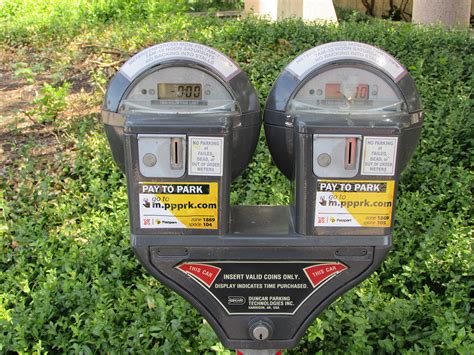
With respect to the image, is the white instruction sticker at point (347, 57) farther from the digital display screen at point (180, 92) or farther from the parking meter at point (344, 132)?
the digital display screen at point (180, 92)

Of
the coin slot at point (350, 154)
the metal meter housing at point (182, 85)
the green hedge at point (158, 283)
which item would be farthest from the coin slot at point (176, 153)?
the green hedge at point (158, 283)

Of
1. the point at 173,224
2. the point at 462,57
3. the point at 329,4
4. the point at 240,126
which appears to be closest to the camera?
the point at 173,224

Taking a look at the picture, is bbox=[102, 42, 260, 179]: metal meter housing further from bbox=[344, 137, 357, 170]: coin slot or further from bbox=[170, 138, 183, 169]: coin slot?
bbox=[344, 137, 357, 170]: coin slot

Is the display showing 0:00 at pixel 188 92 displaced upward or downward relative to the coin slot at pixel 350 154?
upward

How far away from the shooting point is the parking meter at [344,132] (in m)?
1.55

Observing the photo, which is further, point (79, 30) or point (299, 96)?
point (79, 30)

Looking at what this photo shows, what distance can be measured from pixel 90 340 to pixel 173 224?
119 centimetres

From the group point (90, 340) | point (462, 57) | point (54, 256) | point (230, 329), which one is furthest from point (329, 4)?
point (230, 329)

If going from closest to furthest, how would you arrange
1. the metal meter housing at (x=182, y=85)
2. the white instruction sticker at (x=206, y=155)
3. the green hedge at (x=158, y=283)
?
1. the white instruction sticker at (x=206, y=155)
2. the metal meter housing at (x=182, y=85)
3. the green hedge at (x=158, y=283)

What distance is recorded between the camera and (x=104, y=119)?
1.82 metres

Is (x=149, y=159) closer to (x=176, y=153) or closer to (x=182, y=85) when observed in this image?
(x=176, y=153)

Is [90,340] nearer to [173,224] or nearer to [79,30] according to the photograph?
[173,224]

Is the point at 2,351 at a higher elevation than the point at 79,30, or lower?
lower

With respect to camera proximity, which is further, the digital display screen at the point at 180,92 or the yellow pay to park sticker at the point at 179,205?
the digital display screen at the point at 180,92
